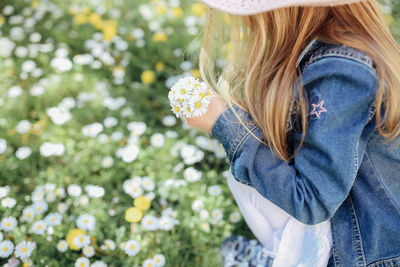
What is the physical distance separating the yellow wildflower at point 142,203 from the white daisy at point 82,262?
0.27 m

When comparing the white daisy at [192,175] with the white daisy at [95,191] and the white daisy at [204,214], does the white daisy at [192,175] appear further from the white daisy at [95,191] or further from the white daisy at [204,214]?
the white daisy at [95,191]

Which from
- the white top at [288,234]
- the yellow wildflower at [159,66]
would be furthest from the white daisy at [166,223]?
the yellow wildflower at [159,66]

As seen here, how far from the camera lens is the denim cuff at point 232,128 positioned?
1.14 m

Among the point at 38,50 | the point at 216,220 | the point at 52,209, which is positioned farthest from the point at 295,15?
the point at 38,50

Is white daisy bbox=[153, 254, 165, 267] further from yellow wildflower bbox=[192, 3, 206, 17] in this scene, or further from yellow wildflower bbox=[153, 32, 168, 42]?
yellow wildflower bbox=[192, 3, 206, 17]

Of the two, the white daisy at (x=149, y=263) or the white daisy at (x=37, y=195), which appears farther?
the white daisy at (x=37, y=195)

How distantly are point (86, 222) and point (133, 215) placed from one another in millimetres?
166

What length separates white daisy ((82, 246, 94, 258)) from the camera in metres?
1.42

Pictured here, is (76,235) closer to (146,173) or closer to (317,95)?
(146,173)

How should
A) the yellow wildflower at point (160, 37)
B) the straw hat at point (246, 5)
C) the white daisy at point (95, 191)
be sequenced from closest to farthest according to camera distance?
the straw hat at point (246, 5) → the white daisy at point (95, 191) → the yellow wildflower at point (160, 37)

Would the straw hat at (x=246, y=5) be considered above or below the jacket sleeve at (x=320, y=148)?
above

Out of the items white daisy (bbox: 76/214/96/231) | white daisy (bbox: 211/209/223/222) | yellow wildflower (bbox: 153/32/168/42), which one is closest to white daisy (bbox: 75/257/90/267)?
white daisy (bbox: 76/214/96/231)

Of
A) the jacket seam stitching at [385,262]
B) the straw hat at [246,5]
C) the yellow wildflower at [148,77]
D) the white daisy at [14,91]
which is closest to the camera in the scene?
the straw hat at [246,5]

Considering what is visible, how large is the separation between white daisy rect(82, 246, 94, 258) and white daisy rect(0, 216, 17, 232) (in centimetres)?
26
